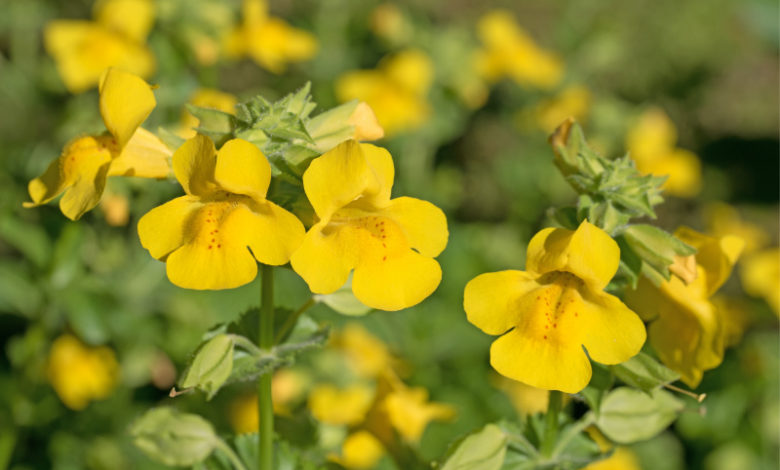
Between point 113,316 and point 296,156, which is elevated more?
point 296,156

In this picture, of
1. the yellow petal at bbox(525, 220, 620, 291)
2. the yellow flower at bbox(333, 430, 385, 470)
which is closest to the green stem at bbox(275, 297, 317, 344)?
the yellow petal at bbox(525, 220, 620, 291)

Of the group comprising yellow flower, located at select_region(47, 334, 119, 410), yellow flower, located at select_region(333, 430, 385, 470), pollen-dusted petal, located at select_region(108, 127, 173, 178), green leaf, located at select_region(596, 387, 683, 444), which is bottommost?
yellow flower, located at select_region(47, 334, 119, 410)

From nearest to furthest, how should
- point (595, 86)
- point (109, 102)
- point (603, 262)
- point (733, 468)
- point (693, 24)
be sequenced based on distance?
point (603, 262), point (109, 102), point (733, 468), point (595, 86), point (693, 24)

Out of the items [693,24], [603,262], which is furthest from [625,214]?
[693,24]

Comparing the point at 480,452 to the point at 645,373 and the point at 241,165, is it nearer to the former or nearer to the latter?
the point at 645,373

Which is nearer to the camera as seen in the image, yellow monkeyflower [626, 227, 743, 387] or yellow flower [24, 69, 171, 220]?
yellow flower [24, 69, 171, 220]

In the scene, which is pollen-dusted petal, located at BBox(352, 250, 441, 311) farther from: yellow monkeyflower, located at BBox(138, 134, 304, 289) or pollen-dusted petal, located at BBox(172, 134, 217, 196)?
pollen-dusted petal, located at BBox(172, 134, 217, 196)

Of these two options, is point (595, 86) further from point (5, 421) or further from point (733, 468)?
point (5, 421)

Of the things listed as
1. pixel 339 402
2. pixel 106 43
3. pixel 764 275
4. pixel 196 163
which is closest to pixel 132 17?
pixel 106 43
